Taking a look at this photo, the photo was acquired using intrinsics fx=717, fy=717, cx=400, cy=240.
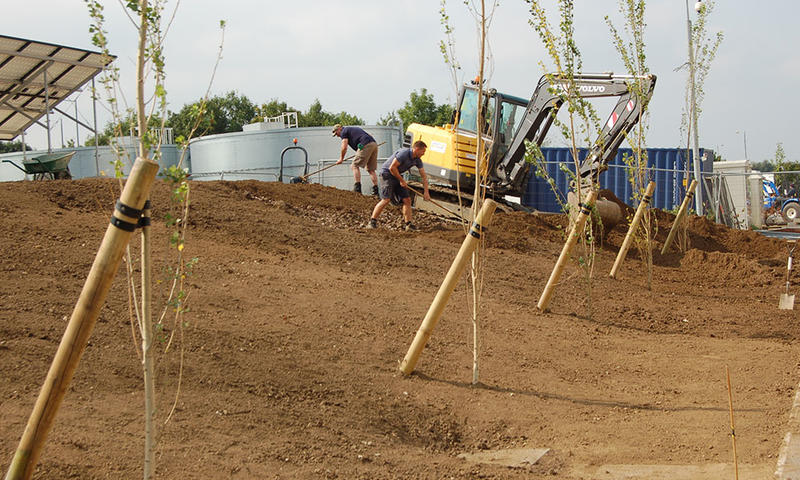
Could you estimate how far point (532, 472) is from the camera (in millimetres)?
4020

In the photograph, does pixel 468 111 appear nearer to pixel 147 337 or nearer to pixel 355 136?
pixel 355 136

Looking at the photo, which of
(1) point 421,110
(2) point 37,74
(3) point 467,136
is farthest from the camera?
(1) point 421,110

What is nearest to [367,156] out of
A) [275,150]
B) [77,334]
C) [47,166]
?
[47,166]

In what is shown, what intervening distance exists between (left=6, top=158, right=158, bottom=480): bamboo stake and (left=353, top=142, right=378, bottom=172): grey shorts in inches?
474

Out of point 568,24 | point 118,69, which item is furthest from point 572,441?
point 568,24

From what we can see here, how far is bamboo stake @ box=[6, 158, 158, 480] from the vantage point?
280 cm

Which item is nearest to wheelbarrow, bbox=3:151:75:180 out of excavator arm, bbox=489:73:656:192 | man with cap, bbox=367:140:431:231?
man with cap, bbox=367:140:431:231

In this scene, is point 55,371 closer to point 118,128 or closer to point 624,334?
point 118,128

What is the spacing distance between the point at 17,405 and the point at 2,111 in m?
13.8

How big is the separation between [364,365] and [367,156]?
9.86m

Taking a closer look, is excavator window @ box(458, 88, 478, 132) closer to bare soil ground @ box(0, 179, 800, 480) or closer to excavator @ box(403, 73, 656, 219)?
excavator @ box(403, 73, 656, 219)

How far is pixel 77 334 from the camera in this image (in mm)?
2840

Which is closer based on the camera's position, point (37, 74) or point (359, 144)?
point (37, 74)

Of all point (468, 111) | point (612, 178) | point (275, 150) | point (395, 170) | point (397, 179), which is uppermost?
point (468, 111)
